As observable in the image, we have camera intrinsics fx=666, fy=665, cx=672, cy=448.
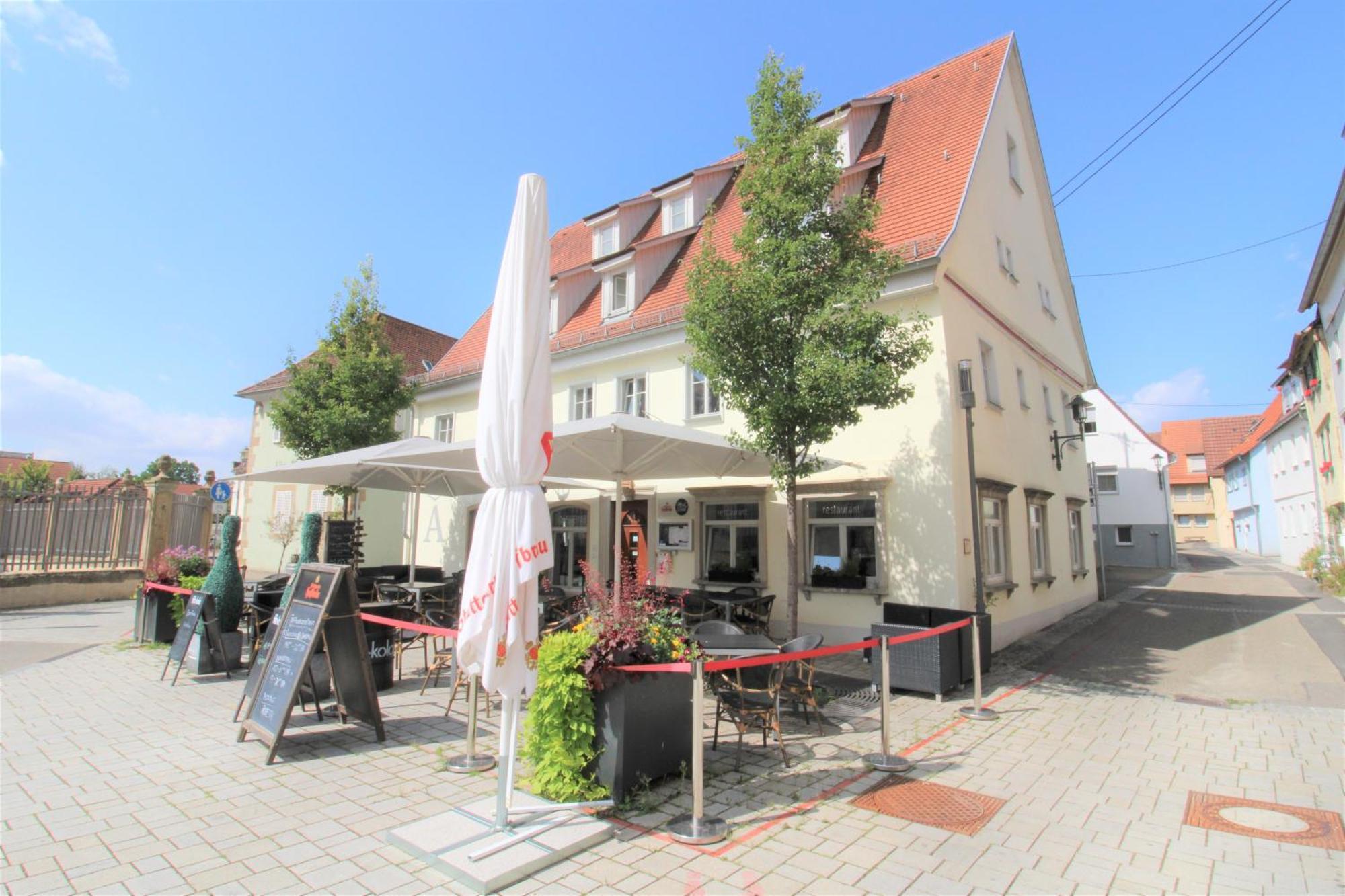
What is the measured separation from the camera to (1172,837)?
4.12 m

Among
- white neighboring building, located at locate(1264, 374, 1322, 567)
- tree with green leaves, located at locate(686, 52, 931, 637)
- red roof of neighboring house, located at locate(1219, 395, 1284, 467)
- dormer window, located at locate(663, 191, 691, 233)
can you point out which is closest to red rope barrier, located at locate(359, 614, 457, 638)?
tree with green leaves, located at locate(686, 52, 931, 637)

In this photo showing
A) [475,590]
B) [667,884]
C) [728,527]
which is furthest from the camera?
[728,527]

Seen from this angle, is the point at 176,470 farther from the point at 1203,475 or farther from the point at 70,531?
the point at 1203,475

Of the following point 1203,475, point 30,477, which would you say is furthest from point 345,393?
point 1203,475

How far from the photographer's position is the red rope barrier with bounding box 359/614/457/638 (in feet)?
17.8

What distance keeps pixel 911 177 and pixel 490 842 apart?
12.9 meters

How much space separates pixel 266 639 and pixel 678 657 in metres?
4.55

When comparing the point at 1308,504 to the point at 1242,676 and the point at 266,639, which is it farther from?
the point at 266,639

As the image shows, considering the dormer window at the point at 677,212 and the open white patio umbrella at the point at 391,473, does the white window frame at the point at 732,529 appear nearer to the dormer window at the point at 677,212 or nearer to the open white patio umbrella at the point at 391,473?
the open white patio umbrella at the point at 391,473

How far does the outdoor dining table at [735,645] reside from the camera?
580cm

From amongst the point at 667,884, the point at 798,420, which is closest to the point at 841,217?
the point at 798,420

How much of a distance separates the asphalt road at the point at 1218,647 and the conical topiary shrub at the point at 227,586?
1089cm

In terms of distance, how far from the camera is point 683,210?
16.8m

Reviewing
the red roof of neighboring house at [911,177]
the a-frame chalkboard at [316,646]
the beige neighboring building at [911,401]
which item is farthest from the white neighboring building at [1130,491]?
the a-frame chalkboard at [316,646]
